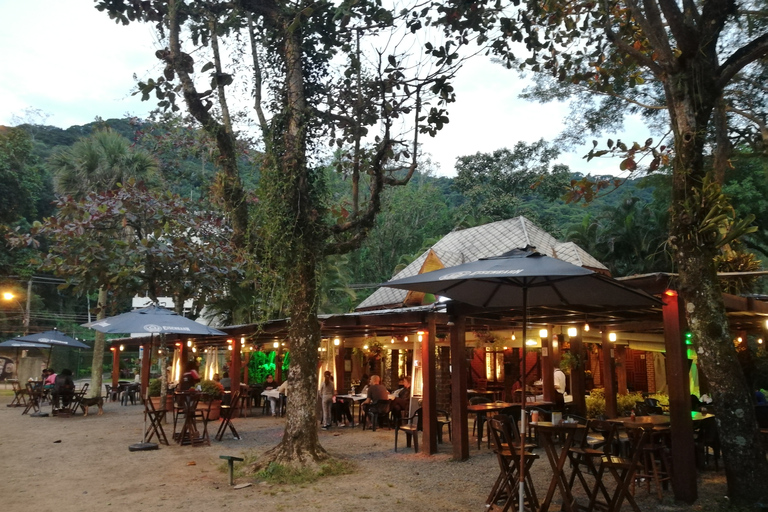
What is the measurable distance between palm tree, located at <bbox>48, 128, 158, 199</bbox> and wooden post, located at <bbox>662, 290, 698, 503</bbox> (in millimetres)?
17222

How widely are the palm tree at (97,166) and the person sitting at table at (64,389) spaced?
10.00 feet

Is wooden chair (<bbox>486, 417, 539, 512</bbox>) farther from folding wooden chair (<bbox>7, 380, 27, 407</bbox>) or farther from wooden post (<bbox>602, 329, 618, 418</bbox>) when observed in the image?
folding wooden chair (<bbox>7, 380, 27, 407</bbox>)

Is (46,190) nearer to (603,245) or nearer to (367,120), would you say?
(603,245)

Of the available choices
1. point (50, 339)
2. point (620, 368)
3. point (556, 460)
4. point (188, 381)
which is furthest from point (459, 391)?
point (50, 339)

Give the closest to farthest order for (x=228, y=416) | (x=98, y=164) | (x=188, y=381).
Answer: (x=228, y=416)
(x=188, y=381)
(x=98, y=164)

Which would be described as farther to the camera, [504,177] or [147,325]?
[504,177]

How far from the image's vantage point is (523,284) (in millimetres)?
5910

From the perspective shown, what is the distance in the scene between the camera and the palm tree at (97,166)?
19672mm

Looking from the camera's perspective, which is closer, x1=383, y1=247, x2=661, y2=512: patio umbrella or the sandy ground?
x1=383, y1=247, x2=661, y2=512: patio umbrella

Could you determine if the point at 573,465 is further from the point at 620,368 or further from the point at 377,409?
the point at 620,368

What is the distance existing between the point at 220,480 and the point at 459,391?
12.6 ft

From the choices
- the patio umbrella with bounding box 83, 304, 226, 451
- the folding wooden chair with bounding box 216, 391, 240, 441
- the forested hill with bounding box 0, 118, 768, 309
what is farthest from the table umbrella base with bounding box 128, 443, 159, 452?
the forested hill with bounding box 0, 118, 768, 309

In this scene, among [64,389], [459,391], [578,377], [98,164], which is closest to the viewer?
[459,391]

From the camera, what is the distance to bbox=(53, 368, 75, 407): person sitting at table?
1627 cm
